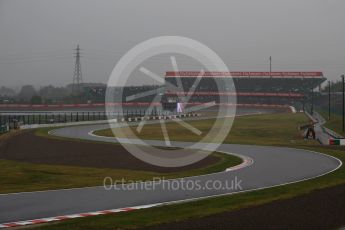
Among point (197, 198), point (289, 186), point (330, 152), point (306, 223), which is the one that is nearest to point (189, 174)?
point (289, 186)

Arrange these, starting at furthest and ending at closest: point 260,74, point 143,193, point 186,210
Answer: point 260,74 → point 143,193 → point 186,210

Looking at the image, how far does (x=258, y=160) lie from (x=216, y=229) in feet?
59.6

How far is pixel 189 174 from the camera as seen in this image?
23.7m

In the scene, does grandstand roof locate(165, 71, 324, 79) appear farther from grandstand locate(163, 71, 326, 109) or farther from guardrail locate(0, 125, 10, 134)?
guardrail locate(0, 125, 10, 134)

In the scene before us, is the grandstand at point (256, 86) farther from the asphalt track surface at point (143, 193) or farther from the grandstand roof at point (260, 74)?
the asphalt track surface at point (143, 193)

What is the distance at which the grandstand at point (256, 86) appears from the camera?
5827 inches

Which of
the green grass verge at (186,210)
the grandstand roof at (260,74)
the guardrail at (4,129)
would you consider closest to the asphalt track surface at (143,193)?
the green grass verge at (186,210)

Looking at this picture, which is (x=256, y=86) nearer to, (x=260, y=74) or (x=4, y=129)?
(x=260, y=74)

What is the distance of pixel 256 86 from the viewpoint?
162750mm

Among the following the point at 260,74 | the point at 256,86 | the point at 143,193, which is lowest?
the point at 143,193

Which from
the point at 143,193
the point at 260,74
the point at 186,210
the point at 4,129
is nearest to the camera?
the point at 186,210

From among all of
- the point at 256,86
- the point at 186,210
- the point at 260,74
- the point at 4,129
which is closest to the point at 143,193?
the point at 186,210

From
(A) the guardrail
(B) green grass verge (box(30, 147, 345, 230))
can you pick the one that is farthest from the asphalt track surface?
(A) the guardrail

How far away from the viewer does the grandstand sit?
14800 centimetres
